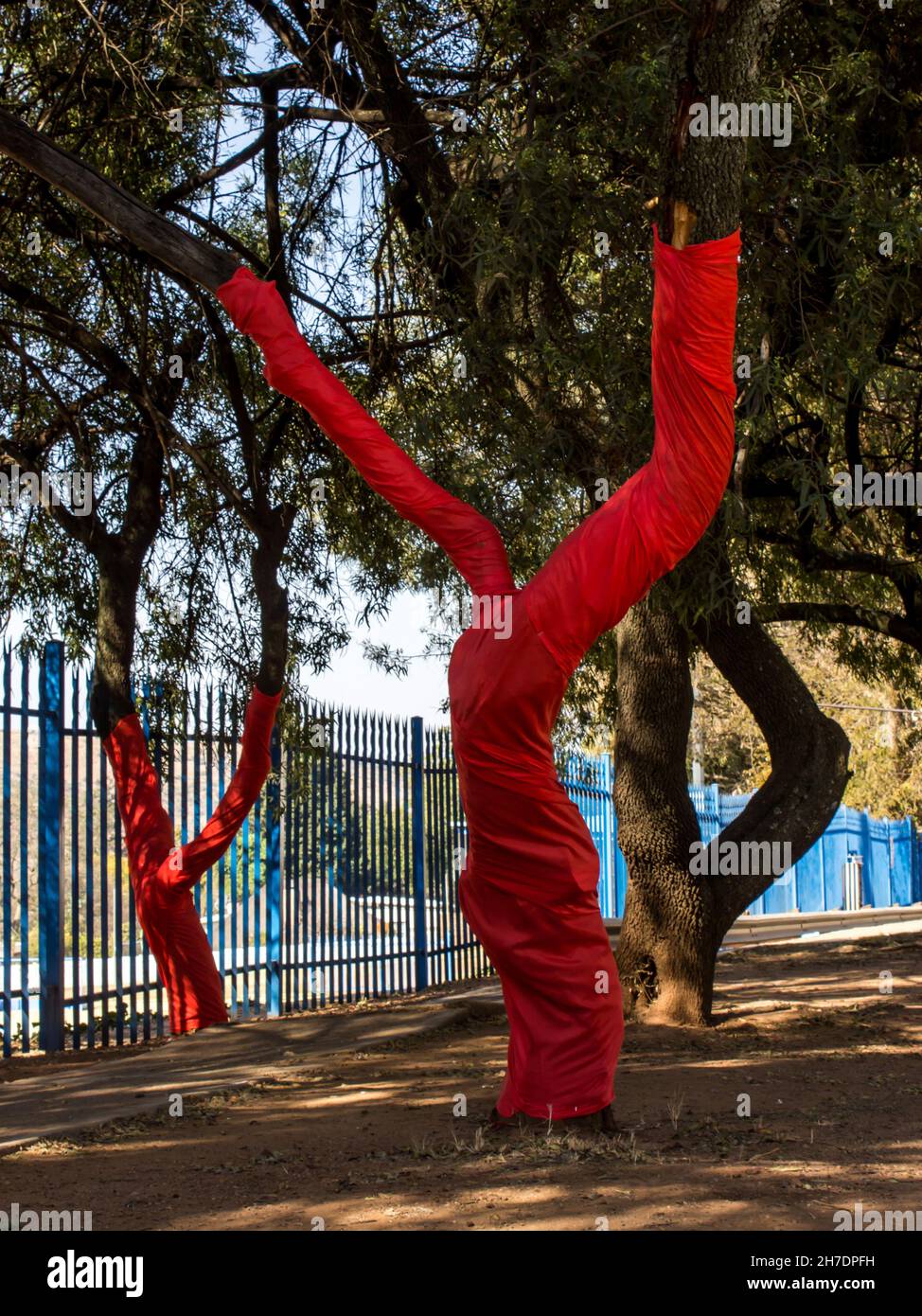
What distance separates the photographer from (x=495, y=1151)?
5703 millimetres

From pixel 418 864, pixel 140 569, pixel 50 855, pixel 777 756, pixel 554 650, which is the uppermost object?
pixel 140 569

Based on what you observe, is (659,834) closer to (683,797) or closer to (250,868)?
(683,797)

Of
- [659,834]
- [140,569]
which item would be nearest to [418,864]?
[659,834]

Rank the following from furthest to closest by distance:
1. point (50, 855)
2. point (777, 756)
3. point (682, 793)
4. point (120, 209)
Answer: point (777, 756), point (682, 793), point (50, 855), point (120, 209)

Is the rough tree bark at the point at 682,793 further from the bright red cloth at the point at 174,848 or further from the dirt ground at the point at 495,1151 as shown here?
the bright red cloth at the point at 174,848

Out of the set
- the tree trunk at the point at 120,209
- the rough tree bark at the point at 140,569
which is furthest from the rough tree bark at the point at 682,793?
the tree trunk at the point at 120,209

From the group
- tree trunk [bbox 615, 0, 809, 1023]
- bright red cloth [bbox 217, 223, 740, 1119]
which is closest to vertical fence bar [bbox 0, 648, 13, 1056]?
bright red cloth [bbox 217, 223, 740, 1119]

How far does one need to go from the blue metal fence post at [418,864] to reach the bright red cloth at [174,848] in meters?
3.95

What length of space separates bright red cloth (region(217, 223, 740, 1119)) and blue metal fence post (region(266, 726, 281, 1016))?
18.4 feet

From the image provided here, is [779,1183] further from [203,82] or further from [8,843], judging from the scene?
[203,82]

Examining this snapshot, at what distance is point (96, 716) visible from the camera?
9.77 metres

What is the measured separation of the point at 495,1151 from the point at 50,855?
193 inches

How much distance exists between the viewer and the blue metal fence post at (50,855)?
9.45 meters

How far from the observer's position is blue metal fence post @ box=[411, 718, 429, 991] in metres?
13.6
